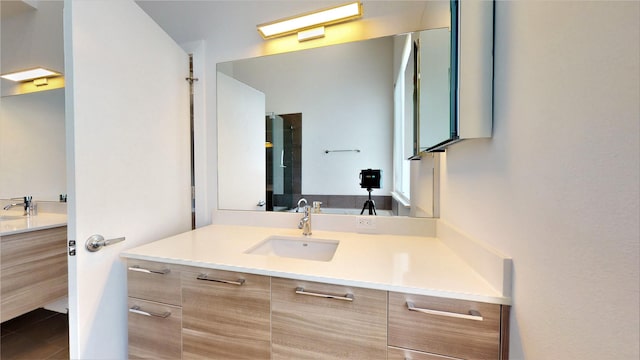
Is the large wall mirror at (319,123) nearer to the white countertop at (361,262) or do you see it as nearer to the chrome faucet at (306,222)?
the chrome faucet at (306,222)

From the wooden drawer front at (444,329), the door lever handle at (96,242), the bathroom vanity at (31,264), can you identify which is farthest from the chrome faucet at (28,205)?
the wooden drawer front at (444,329)

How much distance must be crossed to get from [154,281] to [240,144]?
1.00 meters

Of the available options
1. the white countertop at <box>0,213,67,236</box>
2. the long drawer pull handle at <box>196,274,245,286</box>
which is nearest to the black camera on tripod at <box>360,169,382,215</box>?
the long drawer pull handle at <box>196,274,245,286</box>

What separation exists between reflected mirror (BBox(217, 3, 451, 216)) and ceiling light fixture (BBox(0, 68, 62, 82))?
1.45 metres

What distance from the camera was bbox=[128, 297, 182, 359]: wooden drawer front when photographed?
39.2 inches

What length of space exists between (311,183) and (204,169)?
31.3 inches

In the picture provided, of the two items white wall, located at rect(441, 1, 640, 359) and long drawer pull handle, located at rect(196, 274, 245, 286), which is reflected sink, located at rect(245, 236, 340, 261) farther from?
white wall, located at rect(441, 1, 640, 359)

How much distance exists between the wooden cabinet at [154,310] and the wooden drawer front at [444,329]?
0.89 meters

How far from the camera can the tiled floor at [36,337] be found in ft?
5.01

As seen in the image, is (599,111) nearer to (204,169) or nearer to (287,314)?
(287,314)

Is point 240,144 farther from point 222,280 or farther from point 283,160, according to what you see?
point 222,280

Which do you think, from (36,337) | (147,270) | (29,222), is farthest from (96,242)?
(36,337)

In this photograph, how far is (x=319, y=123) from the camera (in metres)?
1.54

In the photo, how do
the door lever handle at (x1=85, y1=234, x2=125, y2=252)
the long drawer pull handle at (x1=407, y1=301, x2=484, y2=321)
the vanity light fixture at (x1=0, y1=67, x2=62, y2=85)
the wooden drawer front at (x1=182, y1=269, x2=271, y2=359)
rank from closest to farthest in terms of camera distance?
1. the long drawer pull handle at (x1=407, y1=301, x2=484, y2=321)
2. the wooden drawer front at (x1=182, y1=269, x2=271, y2=359)
3. the door lever handle at (x1=85, y1=234, x2=125, y2=252)
4. the vanity light fixture at (x1=0, y1=67, x2=62, y2=85)
